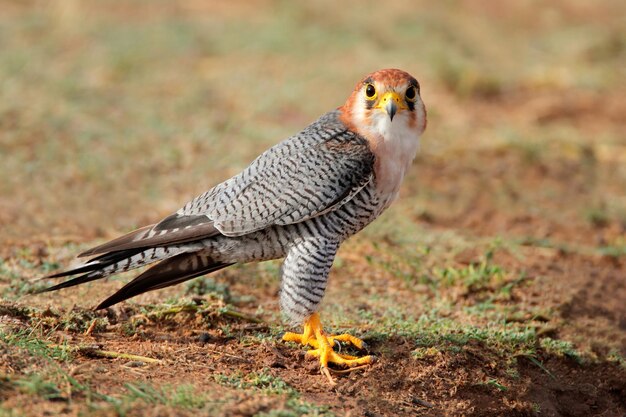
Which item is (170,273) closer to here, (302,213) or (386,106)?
(302,213)

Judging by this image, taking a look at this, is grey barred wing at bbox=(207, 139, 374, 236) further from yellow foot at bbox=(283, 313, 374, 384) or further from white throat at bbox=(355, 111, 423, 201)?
yellow foot at bbox=(283, 313, 374, 384)

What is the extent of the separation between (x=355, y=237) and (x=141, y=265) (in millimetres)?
2611

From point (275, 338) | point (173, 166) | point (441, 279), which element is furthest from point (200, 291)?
point (173, 166)

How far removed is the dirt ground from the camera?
480cm

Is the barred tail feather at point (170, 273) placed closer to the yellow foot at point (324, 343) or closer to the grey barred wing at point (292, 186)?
the grey barred wing at point (292, 186)

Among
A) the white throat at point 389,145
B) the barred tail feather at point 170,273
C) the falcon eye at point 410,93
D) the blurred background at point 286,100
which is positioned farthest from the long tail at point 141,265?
the blurred background at point 286,100

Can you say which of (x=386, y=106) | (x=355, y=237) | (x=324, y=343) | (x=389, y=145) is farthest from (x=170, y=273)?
(x=355, y=237)

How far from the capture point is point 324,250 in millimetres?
5137

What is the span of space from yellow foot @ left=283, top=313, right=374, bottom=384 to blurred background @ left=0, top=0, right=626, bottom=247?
2756mm

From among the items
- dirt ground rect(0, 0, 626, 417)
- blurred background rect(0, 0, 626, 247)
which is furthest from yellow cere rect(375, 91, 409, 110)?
blurred background rect(0, 0, 626, 247)

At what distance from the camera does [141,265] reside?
16.9 feet

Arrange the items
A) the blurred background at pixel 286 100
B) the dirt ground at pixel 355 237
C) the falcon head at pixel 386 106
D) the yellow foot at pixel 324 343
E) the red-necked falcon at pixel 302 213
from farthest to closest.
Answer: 1. the blurred background at pixel 286 100
2. the falcon head at pixel 386 106
3. the red-necked falcon at pixel 302 213
4. the yellow foot at pixel 324 343
5. the dirt ground at pixel 355 237

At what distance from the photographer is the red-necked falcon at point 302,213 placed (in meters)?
5.11

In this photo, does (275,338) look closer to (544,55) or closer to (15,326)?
(15,326)
